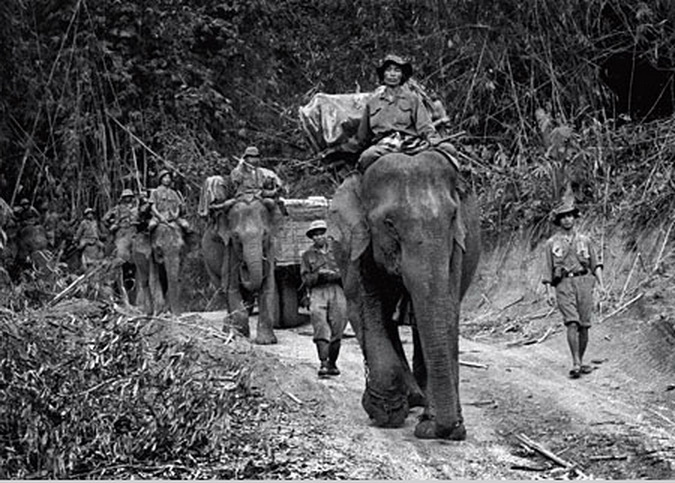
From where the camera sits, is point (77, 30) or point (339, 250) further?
point (77, 30)

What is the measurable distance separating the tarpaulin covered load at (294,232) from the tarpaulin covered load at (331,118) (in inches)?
212

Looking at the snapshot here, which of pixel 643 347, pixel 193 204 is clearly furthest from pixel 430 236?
pixel 193 204

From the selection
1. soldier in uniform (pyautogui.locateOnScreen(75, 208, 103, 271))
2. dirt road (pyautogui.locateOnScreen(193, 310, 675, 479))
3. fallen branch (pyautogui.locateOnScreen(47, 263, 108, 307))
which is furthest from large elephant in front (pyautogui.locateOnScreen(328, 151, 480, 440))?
soldier in uniform (pyautogui.locateOnScreen(75, 208, 103, 271))

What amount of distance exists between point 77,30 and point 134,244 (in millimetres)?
6881

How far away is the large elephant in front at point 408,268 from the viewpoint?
842 cm

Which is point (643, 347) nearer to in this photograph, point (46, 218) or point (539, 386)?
point (539, 386)

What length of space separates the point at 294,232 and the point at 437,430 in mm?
8057

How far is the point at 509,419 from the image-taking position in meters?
9.64

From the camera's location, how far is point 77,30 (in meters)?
21.8

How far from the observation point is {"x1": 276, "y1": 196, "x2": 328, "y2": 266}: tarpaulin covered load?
16172mm

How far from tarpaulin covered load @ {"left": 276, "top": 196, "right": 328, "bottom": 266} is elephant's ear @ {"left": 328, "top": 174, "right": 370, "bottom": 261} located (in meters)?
6.48

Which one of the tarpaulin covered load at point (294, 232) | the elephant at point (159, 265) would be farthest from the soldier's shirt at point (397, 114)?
the elephant at point (159, 265)

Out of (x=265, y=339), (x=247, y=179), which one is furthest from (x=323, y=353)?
(x=247, y=179)

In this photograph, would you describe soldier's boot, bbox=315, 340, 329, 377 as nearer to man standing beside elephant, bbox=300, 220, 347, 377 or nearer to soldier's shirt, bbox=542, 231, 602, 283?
man standing beside elephant, bbox=300, 220, 347, 377
